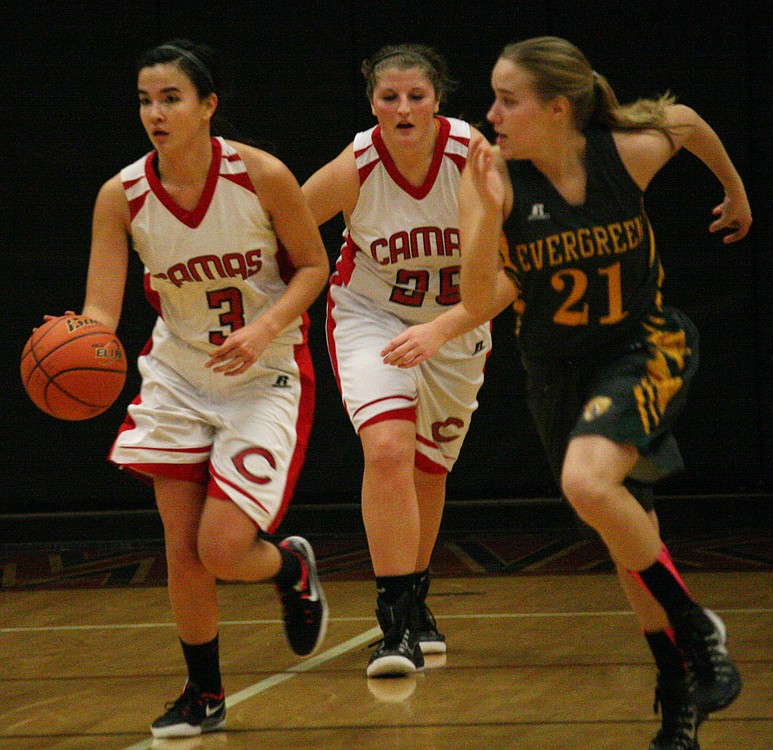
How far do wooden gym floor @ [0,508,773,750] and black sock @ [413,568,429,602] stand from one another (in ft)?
0.64

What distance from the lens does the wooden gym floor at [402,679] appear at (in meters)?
3.34

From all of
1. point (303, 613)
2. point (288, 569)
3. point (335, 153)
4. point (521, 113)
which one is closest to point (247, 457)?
point (288, 569)

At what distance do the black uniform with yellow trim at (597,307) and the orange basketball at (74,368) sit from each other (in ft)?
3.50

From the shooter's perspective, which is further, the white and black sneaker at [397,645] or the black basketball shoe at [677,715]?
the white and black sneaker at [397,645]

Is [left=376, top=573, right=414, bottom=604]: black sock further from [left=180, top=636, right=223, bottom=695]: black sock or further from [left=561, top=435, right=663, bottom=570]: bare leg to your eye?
[left=561, top=435, right=663, bottom=570]: bare leg

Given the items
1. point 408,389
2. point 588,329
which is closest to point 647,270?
point 588,329

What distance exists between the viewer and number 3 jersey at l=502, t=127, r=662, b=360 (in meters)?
3.08

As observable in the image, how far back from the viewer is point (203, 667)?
11.4 ft

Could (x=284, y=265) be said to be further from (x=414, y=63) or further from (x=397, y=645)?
(x=397, y=645)

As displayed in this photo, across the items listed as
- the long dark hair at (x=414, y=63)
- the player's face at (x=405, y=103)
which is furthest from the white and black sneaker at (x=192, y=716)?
the long dark hair at (x=414, y=63)

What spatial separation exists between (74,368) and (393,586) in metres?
1.24

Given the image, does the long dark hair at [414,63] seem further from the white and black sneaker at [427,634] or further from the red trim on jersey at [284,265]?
the white and black sneaker at [427,634]

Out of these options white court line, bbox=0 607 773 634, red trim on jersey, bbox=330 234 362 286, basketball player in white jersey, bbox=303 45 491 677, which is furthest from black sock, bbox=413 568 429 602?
red trim on jersey, bbox=330 234 362 286

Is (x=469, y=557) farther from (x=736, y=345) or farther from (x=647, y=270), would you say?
(x=647, y=270)
